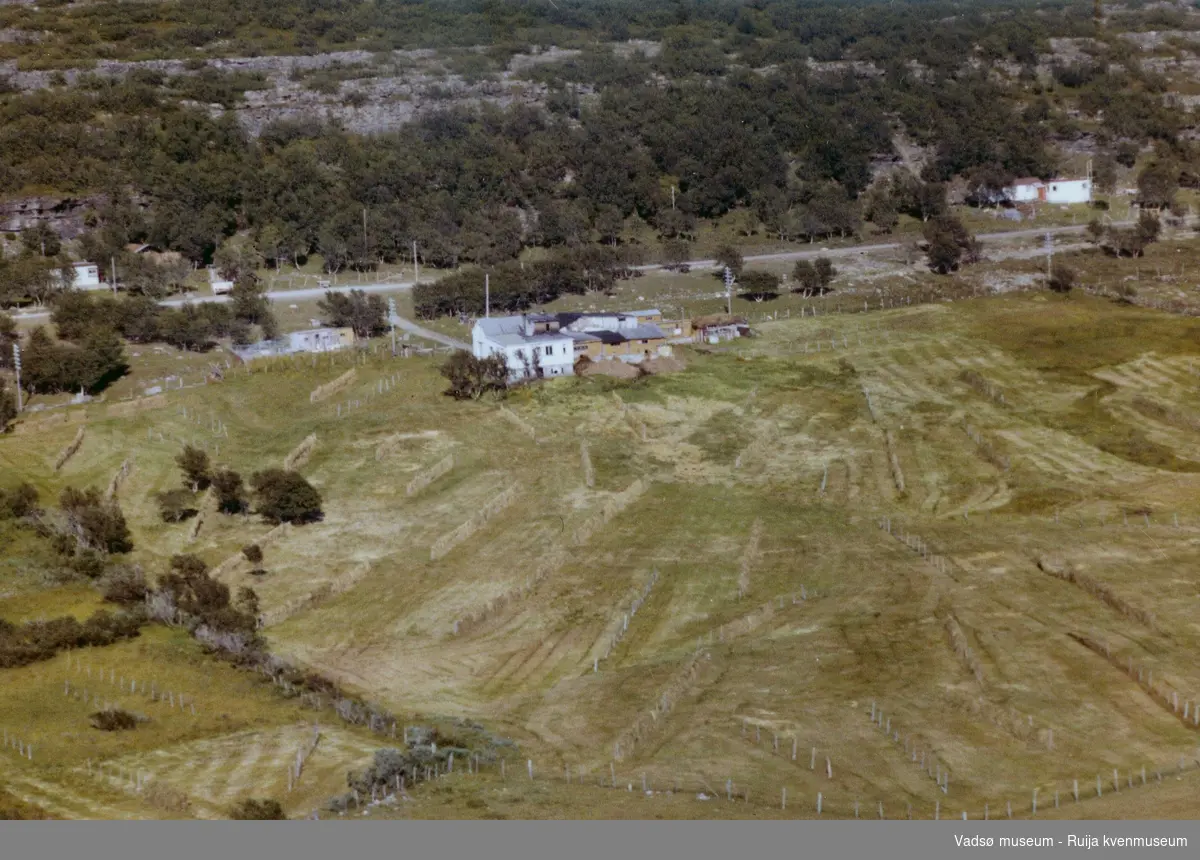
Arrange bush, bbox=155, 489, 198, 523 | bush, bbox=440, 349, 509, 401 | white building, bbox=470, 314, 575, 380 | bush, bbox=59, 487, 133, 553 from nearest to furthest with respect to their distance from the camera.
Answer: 1. bush, bbox=59, 487, 133, 553
2. bush, bbox=155, 489, 198, 523
3. bush, bbox=440, 349, 509, 401
4. white building, bbox=470, 314, 575, 380

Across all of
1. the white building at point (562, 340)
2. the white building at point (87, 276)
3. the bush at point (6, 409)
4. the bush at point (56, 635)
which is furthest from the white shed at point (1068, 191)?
the bush at point (56, 635)

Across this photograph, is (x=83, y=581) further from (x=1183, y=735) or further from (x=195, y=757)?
(x=1183, y=735)

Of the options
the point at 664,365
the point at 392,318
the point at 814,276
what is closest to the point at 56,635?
the point at 664,365

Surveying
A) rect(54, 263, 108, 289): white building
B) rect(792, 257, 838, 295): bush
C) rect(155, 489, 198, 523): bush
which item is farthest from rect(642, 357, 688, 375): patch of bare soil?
rect(54, 263, 108, 289): white building

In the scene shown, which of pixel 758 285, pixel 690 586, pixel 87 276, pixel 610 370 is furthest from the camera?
pixel 758 285

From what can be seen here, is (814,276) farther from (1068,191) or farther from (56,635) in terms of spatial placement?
(56,635)

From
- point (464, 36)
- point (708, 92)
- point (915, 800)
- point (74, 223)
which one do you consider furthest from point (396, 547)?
point (464, 36)

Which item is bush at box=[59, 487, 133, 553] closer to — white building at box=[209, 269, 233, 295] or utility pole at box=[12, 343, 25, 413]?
utility pole at box=[12, 343, 25, 413]
